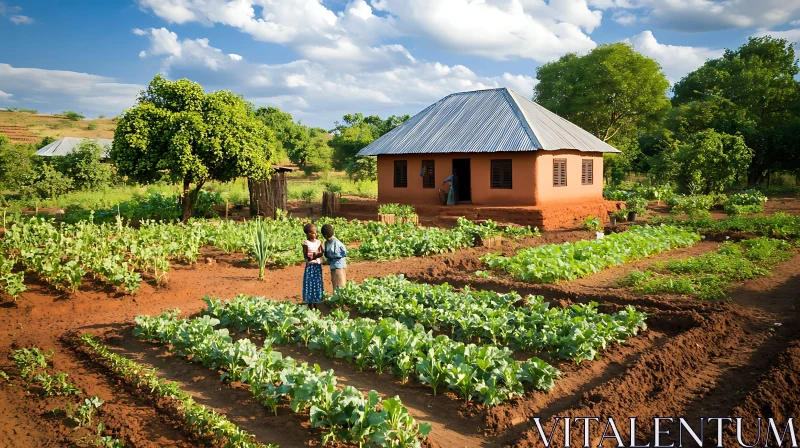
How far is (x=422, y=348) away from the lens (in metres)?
5.91

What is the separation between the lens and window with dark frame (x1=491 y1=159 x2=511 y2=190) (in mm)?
18812

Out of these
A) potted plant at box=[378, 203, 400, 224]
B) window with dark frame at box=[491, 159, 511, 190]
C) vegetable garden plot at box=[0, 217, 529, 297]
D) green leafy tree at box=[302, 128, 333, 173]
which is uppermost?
green leafy tree at box=[302, 128, 333, 173]

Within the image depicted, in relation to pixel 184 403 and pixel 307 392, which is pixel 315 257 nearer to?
pixel 184 403

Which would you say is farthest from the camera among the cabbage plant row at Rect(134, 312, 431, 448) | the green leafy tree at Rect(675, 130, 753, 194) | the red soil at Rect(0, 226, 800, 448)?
the green leafy tree at Rect(675, 130, 753, 194)

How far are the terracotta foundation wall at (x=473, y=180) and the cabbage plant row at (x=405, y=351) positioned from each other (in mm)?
12393

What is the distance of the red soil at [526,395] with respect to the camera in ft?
15.7

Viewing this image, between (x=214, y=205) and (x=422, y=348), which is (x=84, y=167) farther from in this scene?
(x=422, y=348)

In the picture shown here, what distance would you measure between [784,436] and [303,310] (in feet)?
16.9

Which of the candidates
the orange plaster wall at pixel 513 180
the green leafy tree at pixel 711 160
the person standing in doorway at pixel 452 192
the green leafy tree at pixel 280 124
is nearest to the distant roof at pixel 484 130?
the orange plaster wall at pixel 513 180

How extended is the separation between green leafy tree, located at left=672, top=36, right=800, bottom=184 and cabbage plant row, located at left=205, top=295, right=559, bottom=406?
31.4 meters

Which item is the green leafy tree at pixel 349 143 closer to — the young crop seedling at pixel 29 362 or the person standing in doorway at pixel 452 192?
the person standing in doorway at pixel 452 192

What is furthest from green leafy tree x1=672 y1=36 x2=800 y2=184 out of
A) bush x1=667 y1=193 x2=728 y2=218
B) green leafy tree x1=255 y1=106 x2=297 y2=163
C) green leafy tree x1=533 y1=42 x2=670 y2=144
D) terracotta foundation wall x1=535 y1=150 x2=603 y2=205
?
green leafy tree x1=255 y1=106 x2=297 y2=163

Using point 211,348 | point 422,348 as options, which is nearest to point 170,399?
point 211,348

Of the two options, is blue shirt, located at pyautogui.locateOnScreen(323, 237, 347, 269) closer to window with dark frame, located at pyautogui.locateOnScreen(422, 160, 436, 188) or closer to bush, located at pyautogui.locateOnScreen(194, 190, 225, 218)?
bush, located at pyautogui.locateOnScreen(194, 190, 225, 218)
